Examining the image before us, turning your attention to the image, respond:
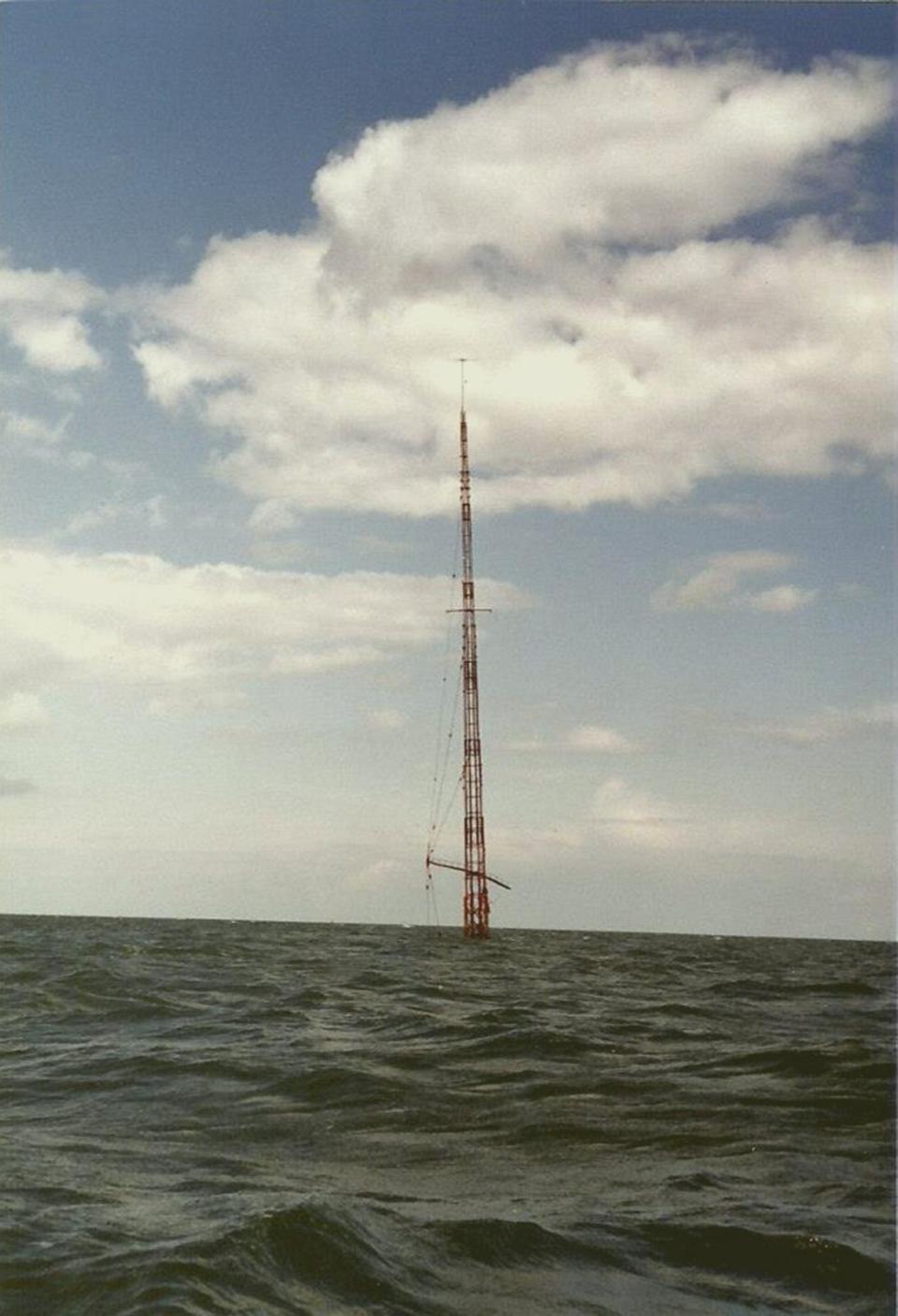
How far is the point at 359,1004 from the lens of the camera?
23.3 m

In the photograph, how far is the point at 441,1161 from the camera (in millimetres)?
10570

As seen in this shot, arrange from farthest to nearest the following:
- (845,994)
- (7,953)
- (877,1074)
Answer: (7,953), (845,994), (877,1074)

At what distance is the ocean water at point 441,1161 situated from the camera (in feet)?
23.6

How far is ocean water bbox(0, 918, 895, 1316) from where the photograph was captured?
7195mm

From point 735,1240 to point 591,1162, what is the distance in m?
2.45

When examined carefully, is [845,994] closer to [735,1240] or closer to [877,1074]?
[877,1074]

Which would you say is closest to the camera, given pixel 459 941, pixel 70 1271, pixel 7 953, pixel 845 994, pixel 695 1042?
pixel 70 1271

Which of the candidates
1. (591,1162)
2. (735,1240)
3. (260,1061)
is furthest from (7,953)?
(735,1240)

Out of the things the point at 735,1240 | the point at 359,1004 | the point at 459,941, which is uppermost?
the point at 735,1240

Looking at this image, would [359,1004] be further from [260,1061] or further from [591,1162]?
[591,1162]

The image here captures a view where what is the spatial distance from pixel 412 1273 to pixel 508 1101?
19.4 ft

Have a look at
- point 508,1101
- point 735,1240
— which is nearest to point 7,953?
point 508,1101

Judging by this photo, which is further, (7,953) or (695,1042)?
(7,953)

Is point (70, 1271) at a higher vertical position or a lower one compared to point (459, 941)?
higher
